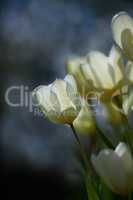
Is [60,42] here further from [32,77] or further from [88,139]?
[88,139]

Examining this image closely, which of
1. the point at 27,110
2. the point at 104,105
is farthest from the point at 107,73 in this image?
the point at 27,110

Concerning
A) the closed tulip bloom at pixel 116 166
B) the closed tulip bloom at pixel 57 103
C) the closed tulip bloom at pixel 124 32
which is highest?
the closed tulip bloom at pixel 124 32

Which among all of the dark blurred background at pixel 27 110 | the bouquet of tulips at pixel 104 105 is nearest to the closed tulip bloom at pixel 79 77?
the bouquet of tulips at pixel 104 105

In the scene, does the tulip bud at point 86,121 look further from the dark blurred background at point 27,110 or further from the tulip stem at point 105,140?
the dark blurred background at point 27,110

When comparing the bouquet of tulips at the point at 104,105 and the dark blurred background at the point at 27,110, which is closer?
the bouquet of tulips at the point at 104,105

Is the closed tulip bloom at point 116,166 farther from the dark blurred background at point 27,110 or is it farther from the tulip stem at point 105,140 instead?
the dark blurred background at point 27,110

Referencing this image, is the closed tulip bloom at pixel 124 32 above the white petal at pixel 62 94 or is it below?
above
